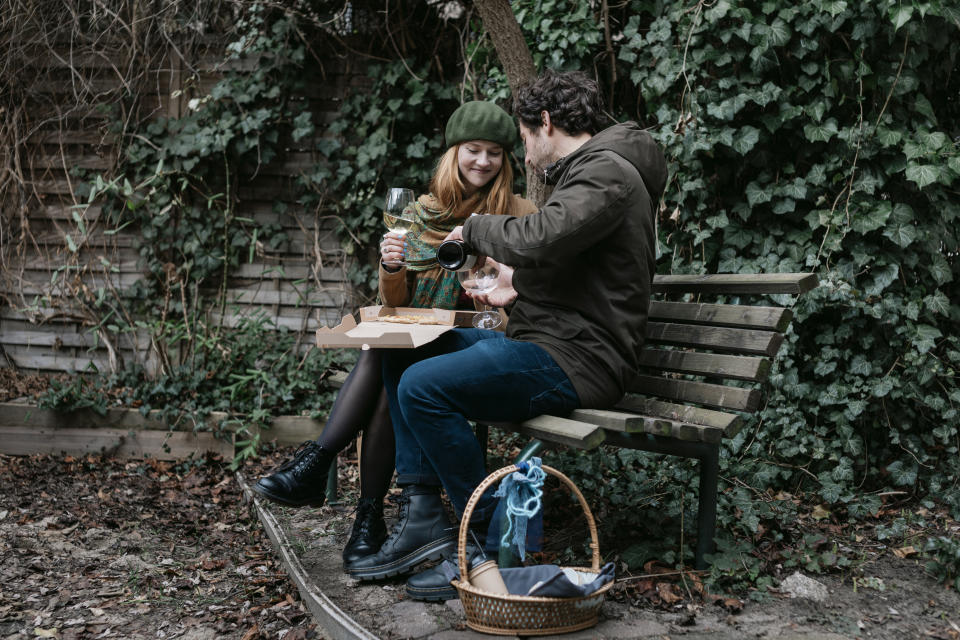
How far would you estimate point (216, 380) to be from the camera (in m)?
4.83

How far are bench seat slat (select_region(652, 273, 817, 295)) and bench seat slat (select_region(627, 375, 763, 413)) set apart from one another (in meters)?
0.31

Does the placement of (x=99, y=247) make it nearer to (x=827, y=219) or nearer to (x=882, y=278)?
(x=827, y=219)

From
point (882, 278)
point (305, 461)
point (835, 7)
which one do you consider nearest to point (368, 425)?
point (305, 461)

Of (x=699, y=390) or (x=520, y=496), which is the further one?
(x=699, y=390)

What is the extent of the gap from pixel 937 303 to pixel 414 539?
2.31m

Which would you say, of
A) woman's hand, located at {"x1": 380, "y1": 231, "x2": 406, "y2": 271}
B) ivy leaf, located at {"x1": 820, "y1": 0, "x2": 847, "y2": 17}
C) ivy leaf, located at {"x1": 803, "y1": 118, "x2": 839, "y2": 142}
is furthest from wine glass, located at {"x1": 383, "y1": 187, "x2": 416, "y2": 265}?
ivy leaf, located at {"x1": 820, "y1": 0, "x2": 847, "y2": 17}

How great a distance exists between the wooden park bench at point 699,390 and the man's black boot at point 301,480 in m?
0.65

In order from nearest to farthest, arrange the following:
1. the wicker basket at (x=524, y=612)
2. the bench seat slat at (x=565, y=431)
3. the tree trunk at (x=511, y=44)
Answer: the wicker basket at (x=524, y=612), the bench seat slat at (x=565, y=431), the tree trunk at (x=511, y=44)

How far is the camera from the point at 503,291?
268 centimetres

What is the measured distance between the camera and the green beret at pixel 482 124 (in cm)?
295

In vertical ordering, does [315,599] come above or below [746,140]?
below

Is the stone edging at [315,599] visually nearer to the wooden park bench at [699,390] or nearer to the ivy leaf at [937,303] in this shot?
the wooden park bench at [699,390]

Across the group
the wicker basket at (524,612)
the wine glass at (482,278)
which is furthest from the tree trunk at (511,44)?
the wicker basket at (524,612)

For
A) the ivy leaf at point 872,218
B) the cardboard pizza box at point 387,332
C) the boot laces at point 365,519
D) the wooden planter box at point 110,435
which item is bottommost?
the wooden planter box at point 110,435
